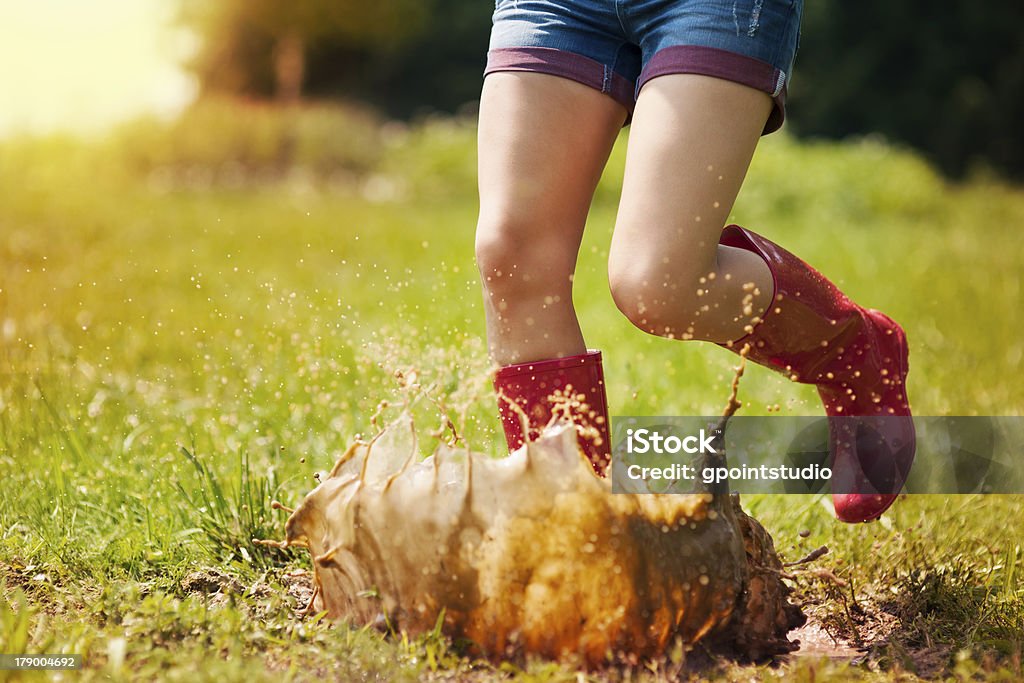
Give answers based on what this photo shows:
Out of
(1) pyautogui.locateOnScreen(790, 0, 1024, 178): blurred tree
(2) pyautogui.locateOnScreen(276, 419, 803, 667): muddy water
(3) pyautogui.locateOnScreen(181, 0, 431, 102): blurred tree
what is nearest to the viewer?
(2) pyautogui.locateOnScreen(276, 419, 803, 667): muddy water

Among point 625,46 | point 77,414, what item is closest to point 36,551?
point 77,414

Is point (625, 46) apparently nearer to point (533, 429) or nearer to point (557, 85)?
point (557, 85)

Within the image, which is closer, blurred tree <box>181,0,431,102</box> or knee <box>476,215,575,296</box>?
knee <box>476,215,575,296</box>

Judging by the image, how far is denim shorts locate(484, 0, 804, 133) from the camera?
172 centimetres

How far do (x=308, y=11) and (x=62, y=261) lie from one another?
10.5 m

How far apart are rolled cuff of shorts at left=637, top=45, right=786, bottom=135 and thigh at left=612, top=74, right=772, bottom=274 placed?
1 cm

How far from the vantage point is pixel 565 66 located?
1833mm

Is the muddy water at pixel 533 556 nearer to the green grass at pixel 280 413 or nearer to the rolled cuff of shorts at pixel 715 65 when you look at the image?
the green grass at pixel 280 413

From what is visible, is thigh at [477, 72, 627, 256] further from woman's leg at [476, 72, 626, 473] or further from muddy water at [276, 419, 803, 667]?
muddy water at [276, 419, 803, 667]

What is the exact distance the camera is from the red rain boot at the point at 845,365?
6.22 ft

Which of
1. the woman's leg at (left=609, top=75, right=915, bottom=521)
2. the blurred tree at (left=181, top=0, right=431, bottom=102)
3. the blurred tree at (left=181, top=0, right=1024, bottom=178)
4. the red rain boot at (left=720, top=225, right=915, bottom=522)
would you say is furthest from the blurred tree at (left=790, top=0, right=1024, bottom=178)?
the woman's leg at (left=609, top=75, right=915, bottom=521)

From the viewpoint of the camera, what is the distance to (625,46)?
1.88 m

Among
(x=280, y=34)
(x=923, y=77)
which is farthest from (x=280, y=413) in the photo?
(x=923, y=77)

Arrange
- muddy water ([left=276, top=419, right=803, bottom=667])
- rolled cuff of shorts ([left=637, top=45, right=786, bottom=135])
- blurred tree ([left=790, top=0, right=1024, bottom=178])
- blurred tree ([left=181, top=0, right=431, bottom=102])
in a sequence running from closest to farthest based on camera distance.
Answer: muddy water ([left=276, top=419, right=803, bottom=667])
rolled cuff of shorts ([left=637, top=45, right=786, bottom=135])
blurred tree ([left=790, top=0, right=1024, bottom=178])
blurred tree ([left=181, top=0, right=431, bottom=102])
